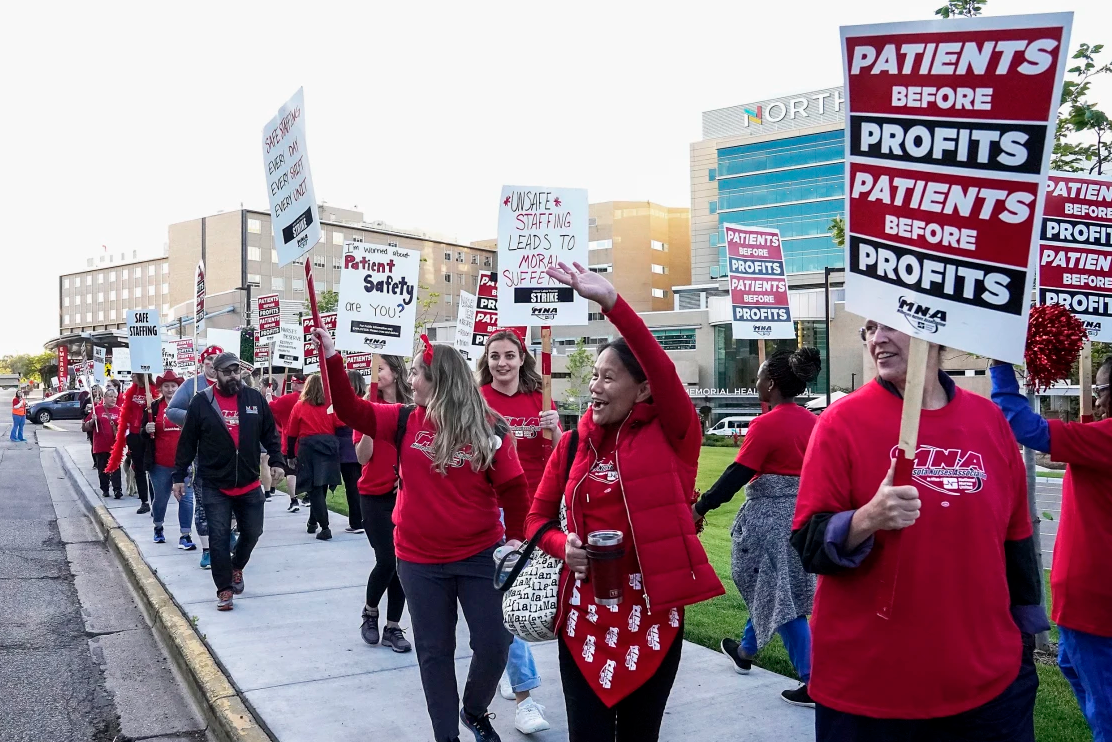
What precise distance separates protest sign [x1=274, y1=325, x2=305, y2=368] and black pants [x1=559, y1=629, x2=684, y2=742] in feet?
56.0

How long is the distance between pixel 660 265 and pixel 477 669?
95.0 metres

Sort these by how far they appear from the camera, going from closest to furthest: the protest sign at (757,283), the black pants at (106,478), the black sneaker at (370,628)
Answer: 1. the black sneaker at (370,628)
2. the protest sign at (757,283)
3. the black pants at (106,478)

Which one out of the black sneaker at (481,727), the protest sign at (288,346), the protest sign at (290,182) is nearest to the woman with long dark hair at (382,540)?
the protest sign at (290,182)

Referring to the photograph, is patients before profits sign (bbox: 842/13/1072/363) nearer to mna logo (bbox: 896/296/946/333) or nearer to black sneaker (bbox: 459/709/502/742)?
mna logo (bbox: 896/296/946/333)

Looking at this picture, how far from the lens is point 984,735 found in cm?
254

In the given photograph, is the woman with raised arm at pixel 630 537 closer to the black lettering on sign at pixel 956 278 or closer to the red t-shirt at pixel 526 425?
the black lettering on sign at pixel 956 278

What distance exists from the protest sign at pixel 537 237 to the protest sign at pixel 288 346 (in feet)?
43.6

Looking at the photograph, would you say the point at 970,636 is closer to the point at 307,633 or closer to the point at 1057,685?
the point at 1057,685

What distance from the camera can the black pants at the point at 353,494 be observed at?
11.7 m

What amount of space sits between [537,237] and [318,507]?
19.6 ft

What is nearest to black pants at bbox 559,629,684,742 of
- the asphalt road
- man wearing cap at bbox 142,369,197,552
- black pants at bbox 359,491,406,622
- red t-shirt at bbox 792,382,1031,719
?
red t-shirt at bbox 792,382,1031,719

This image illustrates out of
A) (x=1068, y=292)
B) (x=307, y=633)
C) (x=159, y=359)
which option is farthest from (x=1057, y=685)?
(x=159, y=359)

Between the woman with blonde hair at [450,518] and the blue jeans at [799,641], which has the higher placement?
the woman with blonde hair at [450,518]

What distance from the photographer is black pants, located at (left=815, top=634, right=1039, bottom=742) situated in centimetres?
254
